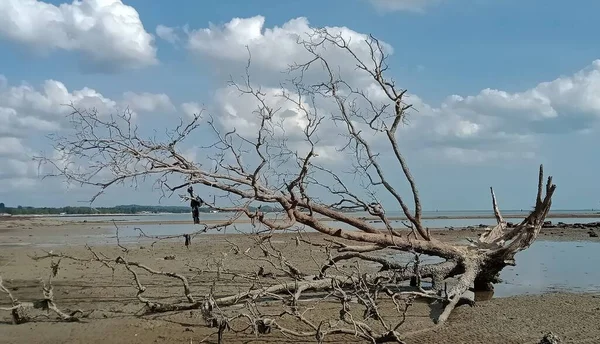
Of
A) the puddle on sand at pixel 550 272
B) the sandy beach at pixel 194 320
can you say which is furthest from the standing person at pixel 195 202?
the puddle on sand at pixel 550 272

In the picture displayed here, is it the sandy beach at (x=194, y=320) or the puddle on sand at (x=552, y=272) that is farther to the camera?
the puddle on sand at (x=552, y=272)

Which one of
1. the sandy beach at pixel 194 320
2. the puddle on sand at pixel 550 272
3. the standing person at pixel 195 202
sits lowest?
the sandy beach at pixel 194 320

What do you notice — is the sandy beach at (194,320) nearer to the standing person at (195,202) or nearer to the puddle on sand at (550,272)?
the standing person at (195,202)

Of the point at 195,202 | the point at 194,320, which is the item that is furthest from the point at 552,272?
the point at 194,320

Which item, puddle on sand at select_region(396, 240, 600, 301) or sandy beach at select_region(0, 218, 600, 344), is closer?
sandy beach at select_region(0, 218, 600, 344)

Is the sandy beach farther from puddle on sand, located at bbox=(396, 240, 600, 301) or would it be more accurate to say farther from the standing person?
puddle on sand, located at bbox=(396, 240, 600, 301)

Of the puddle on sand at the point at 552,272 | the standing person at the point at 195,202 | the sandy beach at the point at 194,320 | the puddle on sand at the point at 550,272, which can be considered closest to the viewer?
the sandy beach at the point at 194,320

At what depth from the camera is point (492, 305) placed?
9.86m

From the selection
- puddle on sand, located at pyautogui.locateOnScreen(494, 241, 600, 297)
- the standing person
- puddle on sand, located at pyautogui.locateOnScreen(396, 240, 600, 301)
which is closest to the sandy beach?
the standing person

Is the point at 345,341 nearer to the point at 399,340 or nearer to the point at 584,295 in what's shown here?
the point at 399,340

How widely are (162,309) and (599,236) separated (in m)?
25.2

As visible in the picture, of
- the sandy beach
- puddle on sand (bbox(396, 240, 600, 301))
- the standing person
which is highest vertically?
the standing person

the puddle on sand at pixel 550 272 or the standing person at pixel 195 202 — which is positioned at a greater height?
the standing person at pixel 195 202

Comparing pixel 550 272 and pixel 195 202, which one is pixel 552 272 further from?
pixel 195 202
